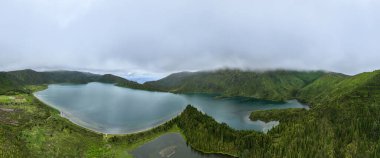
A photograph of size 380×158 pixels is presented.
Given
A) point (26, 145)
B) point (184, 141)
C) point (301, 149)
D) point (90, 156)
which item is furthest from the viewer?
point (184, 141)

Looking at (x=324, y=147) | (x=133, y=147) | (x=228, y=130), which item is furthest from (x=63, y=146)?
(x=324, y=147)

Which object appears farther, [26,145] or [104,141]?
[104,141]

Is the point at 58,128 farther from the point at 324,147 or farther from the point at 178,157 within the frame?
the point at 324,147

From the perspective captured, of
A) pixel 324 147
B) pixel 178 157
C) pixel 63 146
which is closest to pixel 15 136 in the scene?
pixel 63 146

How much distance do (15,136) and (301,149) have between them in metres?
171

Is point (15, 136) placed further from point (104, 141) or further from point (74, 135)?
point (104, 141)

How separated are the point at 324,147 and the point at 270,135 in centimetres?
3525

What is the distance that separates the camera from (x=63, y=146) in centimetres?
15362

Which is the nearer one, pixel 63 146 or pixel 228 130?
pixel 63 146

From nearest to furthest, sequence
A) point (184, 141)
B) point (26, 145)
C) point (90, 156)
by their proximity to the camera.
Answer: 1. point (26, 145)
2. point (90, 156)
3. point (184, 141)

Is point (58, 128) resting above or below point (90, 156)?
above

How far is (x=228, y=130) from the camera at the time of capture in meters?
196

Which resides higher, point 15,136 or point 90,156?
point 15,136

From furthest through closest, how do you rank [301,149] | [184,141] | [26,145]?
[184,141], [301,149], [26,145]
